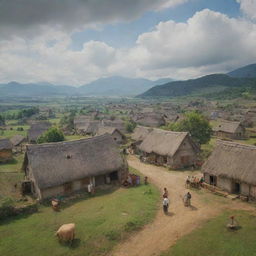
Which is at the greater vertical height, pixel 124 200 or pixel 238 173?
pixel 238 173

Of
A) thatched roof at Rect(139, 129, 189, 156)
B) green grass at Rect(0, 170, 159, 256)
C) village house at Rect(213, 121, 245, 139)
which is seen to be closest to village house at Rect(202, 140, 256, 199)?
green grass at Rect(0, 170, 159, 256)

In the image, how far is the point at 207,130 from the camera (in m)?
46.4

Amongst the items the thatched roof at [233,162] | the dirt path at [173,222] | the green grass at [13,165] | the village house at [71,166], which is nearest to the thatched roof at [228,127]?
the thatched roof at [233,162]

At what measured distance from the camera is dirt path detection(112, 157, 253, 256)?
1588cm

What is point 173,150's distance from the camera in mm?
34531

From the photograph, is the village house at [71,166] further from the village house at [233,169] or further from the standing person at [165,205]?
the village house at [233,169]

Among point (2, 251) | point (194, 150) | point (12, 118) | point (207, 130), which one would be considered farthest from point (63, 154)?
point (12, 118)

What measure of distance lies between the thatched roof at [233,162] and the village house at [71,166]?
10.4 metres

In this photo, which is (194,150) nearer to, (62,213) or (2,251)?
(62,213)

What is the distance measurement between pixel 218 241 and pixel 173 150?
19.2m

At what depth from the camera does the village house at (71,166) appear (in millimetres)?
24734

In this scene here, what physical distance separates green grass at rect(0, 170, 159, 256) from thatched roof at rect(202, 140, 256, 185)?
23.0 ft

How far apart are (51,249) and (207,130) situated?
1471 inches

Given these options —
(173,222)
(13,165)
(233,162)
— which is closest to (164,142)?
(233,162)
